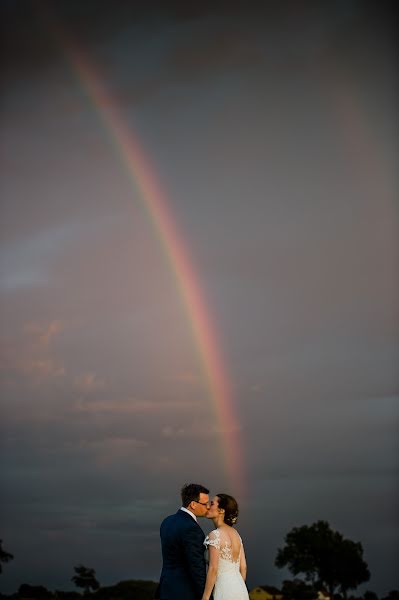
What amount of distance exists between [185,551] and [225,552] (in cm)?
131

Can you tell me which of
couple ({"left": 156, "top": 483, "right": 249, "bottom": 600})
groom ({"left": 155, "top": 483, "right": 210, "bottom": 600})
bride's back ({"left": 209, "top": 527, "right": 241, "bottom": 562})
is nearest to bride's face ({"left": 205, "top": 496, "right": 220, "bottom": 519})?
couple ({"left": 156, "top": 483, "right": 249, "bottom": 600})

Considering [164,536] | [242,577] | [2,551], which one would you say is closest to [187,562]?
[164,536]

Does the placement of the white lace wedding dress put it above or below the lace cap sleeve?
below

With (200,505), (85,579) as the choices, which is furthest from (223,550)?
(85,579)

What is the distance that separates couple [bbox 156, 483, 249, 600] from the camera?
1255 centimetres

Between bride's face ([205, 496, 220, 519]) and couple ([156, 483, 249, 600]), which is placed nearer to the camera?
couple ([156, 483, 249, 600])

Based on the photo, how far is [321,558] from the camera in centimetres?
12006

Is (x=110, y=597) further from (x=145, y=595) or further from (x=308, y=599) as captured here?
(x=308, y=599)

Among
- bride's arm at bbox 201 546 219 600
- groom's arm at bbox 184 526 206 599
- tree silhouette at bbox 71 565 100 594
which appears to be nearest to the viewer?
groom's arm at bbox 184 526 206 599

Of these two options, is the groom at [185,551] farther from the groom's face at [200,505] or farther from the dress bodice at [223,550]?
the dress bodice at [223,550]

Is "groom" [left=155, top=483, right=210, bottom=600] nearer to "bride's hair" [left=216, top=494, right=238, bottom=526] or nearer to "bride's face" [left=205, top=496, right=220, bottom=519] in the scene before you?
"bride's face" [left=205, top=496, right=220, bottom=519]

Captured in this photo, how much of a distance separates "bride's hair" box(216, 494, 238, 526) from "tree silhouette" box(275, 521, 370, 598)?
11222 cm

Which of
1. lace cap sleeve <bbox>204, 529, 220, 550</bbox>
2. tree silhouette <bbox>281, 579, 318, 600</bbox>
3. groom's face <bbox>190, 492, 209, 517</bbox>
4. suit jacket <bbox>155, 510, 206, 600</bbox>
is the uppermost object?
tree silhouette <bbox>281, 579, 318, 600</bbox>

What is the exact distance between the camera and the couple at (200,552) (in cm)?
1255
